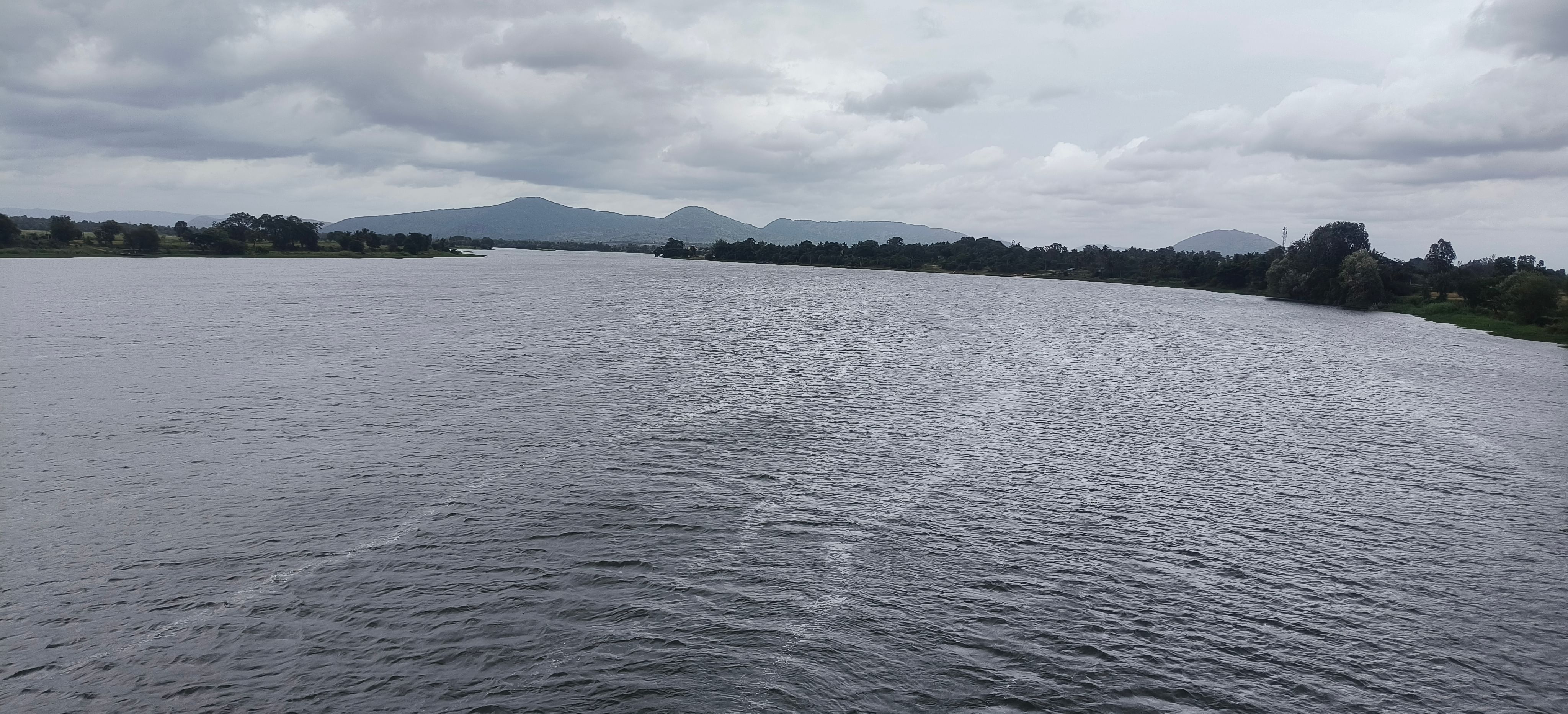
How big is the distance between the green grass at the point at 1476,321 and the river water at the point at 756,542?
77971mm

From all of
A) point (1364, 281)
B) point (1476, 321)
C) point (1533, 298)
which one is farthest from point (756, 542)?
point (1364, 281)

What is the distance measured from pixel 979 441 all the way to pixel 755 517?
18.1 meters

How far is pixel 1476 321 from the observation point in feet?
494

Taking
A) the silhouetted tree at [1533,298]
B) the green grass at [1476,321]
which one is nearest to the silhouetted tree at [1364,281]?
the green grass at [1476,321]

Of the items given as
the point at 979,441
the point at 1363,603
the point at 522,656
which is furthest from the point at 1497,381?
the point at 522,656

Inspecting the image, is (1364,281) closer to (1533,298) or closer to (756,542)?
(1533,298)

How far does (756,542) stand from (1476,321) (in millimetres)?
174983

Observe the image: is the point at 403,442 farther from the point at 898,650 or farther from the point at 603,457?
the point at 898,650

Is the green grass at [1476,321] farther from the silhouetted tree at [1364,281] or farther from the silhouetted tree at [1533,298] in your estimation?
the silhouetted tree at [1364,281]

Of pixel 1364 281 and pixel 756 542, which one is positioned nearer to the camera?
pixel 756 542

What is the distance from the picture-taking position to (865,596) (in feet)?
86.4

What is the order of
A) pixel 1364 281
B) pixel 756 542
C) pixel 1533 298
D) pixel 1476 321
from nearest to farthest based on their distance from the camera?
1. pixel 756 542
2. pixel 1533 298
3. pixel 1476 321
4. pixel 1364 281

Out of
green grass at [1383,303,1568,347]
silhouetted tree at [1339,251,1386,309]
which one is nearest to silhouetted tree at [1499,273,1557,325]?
green grass at [1383,303,1568,347]

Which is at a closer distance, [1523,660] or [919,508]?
[1523,660]
